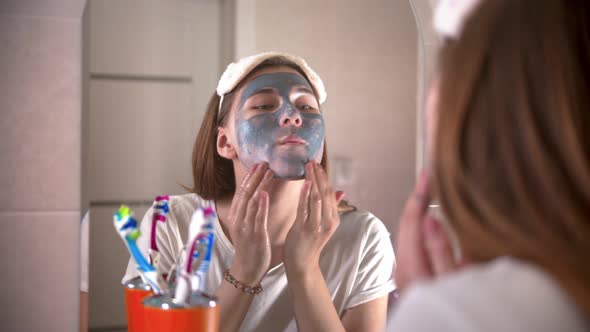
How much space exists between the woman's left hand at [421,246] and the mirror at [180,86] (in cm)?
42

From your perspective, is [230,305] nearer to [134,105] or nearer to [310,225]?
[310,225]

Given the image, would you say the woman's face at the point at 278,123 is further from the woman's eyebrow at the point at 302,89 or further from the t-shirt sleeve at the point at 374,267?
the t-shirt sleeve at the point at 374,267

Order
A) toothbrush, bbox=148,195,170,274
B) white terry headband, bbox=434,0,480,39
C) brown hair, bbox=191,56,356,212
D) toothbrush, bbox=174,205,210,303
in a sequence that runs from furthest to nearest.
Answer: brown hair, bbox=191,56,356,212
toothbrush, bbox=148,195,170,274
toothbrush, bbox=174,205,210,303
white terry headband, bbox=434,0,480,39

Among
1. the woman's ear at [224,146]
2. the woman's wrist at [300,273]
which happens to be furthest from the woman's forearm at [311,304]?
the woman's ear at [224,146]

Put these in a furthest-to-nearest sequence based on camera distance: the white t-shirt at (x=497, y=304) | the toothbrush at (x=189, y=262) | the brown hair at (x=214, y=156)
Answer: the brown hair at (x=214, y=156) < the toothbrush at (x=189, y=262) < the white t-shirt at (x=497, y=304)

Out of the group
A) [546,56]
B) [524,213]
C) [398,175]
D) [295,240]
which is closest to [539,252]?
[524,213]

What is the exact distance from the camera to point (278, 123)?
0.86m

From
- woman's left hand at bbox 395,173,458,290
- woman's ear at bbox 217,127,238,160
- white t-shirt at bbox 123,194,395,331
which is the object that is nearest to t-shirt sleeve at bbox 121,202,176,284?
white t-shirt at bbox 123,194,395,331

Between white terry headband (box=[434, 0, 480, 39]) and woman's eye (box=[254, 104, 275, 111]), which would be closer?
white terry headband (box=[434, 0, 480, 39])

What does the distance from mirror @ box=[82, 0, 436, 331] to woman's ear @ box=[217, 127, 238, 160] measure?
41 mm

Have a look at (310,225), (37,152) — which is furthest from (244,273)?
(37,152)

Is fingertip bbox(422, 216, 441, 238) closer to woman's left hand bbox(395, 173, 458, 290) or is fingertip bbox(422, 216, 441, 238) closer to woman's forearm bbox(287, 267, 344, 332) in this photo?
woman's left hand bbox(395, 173, 458, 290)

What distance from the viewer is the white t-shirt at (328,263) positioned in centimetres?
87

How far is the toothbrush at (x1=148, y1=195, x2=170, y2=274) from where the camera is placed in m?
0.79
